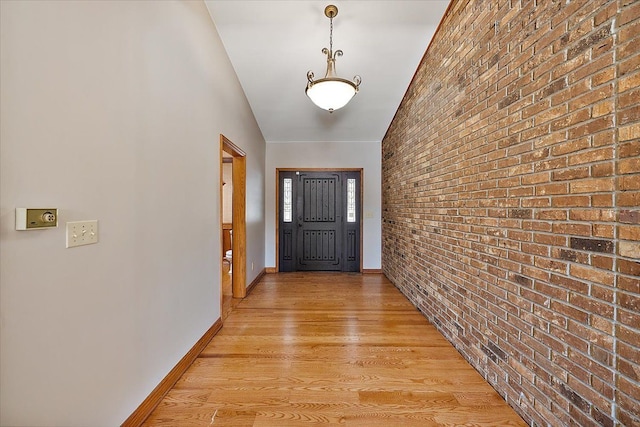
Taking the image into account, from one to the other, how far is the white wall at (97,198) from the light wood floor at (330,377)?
1.13ft

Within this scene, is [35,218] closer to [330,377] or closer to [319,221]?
[330,377]

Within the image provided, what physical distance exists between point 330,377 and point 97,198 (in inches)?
69.5

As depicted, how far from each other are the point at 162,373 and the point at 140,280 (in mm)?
663

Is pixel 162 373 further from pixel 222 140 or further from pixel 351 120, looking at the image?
pixel 351 120

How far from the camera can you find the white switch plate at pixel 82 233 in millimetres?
1163

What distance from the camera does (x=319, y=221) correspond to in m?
5.30

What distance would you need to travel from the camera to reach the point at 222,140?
2867 millimetres

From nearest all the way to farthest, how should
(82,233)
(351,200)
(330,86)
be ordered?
(82,233) < (330,86) < (351,200)

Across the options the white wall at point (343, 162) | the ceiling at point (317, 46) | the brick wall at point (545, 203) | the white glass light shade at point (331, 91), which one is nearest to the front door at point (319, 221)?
the white wall at point (343, 162)

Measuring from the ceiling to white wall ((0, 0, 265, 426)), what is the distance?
2.08 ft

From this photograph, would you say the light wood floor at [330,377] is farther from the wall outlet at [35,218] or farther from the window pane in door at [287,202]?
the window pane in door at [287,202]

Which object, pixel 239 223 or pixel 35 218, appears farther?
pixel 239 223

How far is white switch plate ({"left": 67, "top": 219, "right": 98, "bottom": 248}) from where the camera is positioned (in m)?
1.16

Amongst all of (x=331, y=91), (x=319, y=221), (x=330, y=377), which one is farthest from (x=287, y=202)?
(x=330, y=377)
